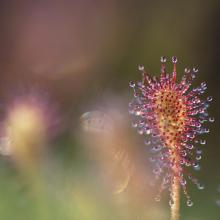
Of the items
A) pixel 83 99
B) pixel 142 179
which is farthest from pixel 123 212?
pixel 83 99

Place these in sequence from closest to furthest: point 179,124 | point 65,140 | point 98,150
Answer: point 179,124, point 98,150, point 65,140

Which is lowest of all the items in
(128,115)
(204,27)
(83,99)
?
(128,115)

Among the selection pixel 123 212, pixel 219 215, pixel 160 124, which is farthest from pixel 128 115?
pixel 160 124

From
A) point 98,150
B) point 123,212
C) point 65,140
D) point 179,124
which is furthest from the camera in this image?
point 65,140

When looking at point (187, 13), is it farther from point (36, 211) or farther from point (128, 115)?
point (36, 211)

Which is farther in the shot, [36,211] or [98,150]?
[98,150]

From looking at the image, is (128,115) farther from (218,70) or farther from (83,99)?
(218,70)

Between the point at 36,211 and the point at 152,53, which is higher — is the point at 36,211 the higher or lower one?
the lower one

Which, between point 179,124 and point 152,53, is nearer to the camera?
point 179,124

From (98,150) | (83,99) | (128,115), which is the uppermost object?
(83,99)
